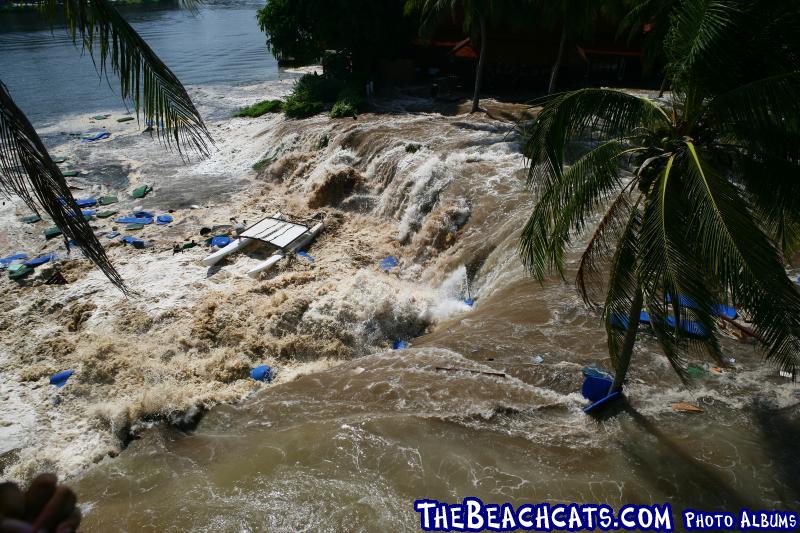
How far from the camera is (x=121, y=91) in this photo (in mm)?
3738

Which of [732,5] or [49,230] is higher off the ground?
[732,5]

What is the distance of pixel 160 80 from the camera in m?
→ 4.10

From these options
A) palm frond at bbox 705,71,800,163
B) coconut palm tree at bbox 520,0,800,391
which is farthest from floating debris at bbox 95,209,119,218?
palm frond at bbox 705,71,800,163

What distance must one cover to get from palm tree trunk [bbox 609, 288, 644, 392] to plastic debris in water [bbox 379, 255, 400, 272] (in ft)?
24.1

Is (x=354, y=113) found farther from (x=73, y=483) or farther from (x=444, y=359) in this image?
(x=73, y=483)

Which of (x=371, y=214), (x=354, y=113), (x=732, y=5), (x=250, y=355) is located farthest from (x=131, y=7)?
(x=732, y=5)

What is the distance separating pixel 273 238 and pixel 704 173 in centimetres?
1162

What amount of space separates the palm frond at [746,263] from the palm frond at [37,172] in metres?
4.92

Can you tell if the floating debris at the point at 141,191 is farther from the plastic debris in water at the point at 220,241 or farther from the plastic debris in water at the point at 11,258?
the plastic debris in water at the point at 220,241

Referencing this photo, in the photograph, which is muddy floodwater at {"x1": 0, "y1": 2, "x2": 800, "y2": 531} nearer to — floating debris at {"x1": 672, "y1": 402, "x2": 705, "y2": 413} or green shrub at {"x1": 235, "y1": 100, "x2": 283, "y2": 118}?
floating debris at {"x1": 672, "y1": 402, "x2": 705, "y2": 413}

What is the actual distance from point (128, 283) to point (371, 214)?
23.2 feet

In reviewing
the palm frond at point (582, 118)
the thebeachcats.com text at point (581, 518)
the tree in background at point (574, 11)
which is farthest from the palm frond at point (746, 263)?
the tree in background at point (574, 11)

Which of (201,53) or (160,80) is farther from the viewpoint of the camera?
(201,53)

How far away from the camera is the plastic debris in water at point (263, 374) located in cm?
968
